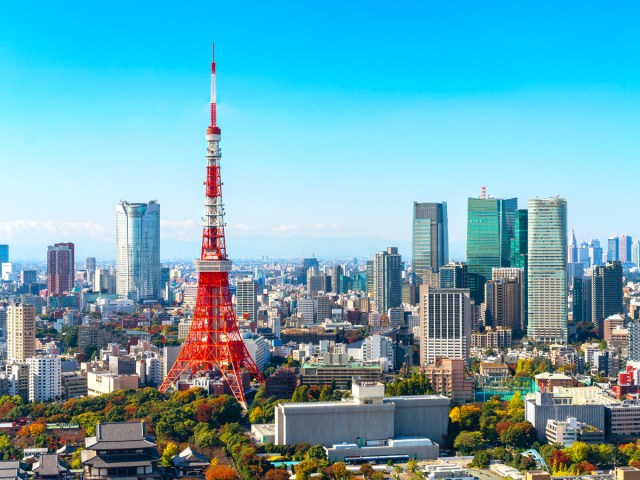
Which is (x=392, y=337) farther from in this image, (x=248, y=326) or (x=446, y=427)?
(x=446, y=427)

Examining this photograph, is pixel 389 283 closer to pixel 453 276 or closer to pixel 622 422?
pixel 453 276

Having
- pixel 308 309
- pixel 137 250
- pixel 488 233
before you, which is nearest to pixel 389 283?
pixel 308 309

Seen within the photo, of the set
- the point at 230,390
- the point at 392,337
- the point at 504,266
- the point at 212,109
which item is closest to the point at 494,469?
the point at 230,390

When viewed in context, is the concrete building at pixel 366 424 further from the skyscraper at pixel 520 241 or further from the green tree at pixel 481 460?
the skyscraper at pixel 520 241

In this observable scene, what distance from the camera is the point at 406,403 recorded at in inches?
733

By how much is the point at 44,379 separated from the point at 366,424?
8277 mm

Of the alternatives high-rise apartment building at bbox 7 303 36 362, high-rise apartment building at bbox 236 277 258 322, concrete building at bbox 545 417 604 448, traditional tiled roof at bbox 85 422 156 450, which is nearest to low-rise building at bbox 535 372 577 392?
concrete building at bbox 545 417 604 448

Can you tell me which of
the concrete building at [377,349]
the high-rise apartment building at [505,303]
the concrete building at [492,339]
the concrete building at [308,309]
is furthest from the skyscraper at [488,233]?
the concrete building at [377,349]

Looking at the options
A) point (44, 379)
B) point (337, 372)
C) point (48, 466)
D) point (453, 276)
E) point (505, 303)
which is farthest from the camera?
point (453, 276)

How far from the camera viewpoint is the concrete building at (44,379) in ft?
75.3

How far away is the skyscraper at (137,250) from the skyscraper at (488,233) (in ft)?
63.6

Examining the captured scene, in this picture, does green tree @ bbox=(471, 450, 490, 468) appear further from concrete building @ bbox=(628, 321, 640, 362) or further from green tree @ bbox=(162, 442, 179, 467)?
concrete building @ bbox=(628, 321, 640, 362)

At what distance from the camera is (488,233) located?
149ft

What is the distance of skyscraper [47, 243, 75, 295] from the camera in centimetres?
5619
